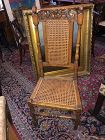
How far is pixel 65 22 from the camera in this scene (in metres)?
1.92

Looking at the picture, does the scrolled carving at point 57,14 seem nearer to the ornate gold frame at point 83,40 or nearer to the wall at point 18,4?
the ornate gold frame at point 83,40

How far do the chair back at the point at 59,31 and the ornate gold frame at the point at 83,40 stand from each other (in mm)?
564

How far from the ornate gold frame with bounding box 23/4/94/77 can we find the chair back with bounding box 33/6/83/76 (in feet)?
1.85

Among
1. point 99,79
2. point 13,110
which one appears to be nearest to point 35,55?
point 13,110

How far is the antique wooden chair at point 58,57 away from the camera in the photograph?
1.85 m

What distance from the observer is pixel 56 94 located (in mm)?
1939

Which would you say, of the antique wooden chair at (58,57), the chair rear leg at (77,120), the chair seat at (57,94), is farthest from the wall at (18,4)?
the chair rear leg at (77,120)

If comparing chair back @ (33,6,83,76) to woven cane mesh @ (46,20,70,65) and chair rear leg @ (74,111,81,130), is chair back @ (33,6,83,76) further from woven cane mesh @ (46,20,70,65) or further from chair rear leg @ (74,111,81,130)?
chair rear leg @ (74,111,81,130)

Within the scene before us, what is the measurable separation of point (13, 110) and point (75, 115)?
888 mm

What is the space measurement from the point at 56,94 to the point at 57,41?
545 millimetres

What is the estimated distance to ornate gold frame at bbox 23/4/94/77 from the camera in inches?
101

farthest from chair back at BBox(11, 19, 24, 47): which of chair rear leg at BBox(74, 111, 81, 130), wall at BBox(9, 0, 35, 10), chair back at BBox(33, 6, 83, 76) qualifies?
chair rear leg at BBox(74, 111, 81, 130)

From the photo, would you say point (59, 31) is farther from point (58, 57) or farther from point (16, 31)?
point (16, 31)

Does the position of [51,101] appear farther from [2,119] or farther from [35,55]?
[35,55]
